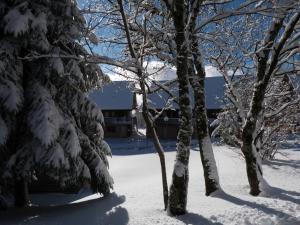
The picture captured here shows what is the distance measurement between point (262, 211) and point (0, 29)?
7.89m

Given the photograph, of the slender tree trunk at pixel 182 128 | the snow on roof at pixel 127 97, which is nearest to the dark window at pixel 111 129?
the snow on roof at pixel 127 97

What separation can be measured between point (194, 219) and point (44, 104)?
4.38m

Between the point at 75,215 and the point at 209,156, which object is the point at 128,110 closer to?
the point at 209,156

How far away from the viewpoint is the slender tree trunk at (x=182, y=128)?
884cm

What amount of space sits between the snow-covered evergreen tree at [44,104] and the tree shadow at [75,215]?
71 cm

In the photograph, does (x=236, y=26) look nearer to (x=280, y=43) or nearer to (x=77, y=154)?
(x=280, y=43)

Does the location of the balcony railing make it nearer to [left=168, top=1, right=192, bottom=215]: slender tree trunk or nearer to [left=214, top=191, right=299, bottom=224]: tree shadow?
[left=214, top=191, right=299, bottom=224]: tree shadow

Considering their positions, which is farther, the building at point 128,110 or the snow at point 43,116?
the building at point 128,110

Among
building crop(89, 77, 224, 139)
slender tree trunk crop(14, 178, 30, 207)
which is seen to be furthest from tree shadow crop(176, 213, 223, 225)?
building crop(89, 77, 224, 139)

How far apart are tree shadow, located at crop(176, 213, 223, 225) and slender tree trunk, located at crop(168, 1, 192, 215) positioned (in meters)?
0.19

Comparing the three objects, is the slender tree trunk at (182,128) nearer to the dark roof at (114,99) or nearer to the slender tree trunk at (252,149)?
the slender tree trunk at (252,149)

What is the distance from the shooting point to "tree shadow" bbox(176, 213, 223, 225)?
8227mm

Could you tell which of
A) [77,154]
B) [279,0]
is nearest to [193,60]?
[279,0]

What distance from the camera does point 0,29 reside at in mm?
10203
